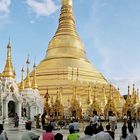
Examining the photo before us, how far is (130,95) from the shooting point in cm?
4528

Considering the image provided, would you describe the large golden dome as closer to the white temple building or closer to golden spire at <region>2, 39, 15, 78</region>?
the white temple building

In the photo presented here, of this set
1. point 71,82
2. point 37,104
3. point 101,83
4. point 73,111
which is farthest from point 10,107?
point 101,83

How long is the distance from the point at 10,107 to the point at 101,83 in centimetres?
2017

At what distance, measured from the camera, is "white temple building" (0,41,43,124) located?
30.6 metres

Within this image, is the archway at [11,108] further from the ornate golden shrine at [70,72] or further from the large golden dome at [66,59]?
the large golden dome at [66,59]

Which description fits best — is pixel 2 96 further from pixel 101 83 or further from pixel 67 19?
pixel 67 19

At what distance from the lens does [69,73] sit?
49.7 m

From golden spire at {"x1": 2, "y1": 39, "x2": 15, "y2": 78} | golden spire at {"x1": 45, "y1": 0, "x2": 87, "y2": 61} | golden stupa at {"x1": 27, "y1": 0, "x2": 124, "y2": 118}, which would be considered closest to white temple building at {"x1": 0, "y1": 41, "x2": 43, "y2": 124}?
golden spire at {"x1": 2, "y1": 39, "x2": 15, "y2": 78}

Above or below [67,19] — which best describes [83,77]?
below

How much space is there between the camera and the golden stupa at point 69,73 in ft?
151

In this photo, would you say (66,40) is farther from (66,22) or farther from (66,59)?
(66,59)

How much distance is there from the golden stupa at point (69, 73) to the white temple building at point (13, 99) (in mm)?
4877

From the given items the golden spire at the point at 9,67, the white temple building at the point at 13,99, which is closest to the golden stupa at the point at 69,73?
the white temple building at the point at 13,99

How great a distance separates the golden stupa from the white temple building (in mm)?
4877
